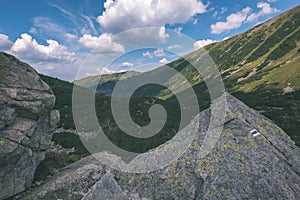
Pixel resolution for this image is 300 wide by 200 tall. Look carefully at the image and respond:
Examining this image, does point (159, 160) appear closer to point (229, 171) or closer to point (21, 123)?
point (229, 171)

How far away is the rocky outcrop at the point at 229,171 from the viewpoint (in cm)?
642

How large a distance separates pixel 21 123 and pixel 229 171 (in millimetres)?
9717

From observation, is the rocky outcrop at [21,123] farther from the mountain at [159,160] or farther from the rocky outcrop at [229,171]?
the rocky outcrop at [229,171]

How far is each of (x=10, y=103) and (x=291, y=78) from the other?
137 meters

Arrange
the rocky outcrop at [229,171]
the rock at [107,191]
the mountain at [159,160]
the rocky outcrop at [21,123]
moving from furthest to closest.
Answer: the rocky outcrop at [21,123]
the rock at [107,191]
the mountain at [159,160]
the rocky outcrop at [229,171]

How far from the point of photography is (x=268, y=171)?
6.53m

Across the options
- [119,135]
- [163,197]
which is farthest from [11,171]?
[119,135]

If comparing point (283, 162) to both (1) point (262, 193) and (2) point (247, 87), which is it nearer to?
(1) point (262, 193)

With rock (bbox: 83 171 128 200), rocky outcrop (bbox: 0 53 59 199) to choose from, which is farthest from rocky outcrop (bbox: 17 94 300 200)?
rocky outcrop (bbox: 0 53 59 199)

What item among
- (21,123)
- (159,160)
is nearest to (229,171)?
(159,160)

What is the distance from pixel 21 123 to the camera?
454 inches

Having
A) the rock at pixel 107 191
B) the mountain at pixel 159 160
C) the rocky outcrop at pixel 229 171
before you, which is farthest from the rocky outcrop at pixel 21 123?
the rocky outcrop at pixel 229 171

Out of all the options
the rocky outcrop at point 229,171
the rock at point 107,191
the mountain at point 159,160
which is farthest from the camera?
the rock at point 107,191

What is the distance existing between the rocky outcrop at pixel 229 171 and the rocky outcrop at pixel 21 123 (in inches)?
196
